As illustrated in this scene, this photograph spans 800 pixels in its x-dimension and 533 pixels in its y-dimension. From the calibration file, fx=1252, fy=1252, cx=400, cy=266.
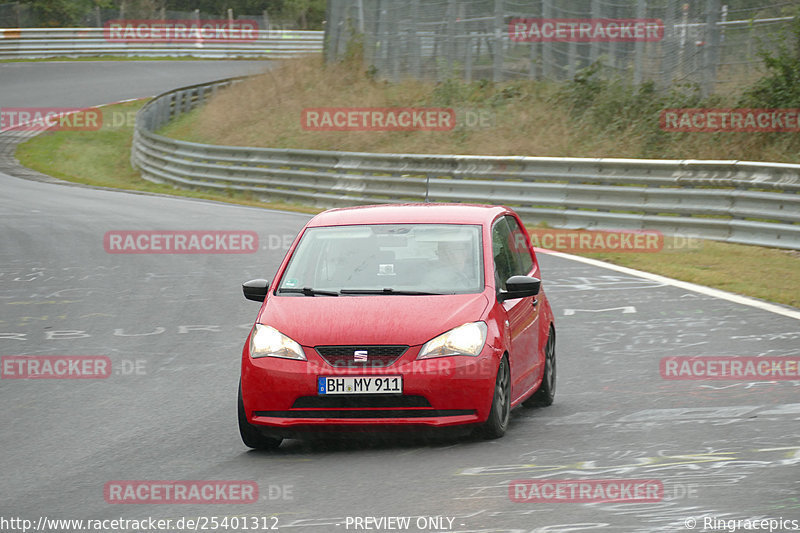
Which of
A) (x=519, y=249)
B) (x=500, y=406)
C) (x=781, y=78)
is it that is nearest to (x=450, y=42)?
(x=781, y=78)

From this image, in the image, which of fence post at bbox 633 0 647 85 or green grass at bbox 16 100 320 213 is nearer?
fence post at bbox 633 0 647 85

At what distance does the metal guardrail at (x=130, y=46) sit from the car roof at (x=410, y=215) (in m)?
51.3

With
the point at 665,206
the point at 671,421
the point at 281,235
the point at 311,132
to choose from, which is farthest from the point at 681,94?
the point at 671,421

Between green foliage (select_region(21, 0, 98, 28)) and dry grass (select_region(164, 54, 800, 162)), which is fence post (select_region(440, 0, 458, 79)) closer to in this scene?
dry grass (select_region(164, 54, 800, 162))

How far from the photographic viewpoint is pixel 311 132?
35.5 meters

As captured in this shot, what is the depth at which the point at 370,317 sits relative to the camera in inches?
295

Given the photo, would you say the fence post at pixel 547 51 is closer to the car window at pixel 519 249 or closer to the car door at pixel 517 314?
the car window at pixel 519 249

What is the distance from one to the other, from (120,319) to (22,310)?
140 centimetres

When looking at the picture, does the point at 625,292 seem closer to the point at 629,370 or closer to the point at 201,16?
the point at 629,370

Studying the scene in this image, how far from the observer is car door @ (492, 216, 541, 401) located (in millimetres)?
8039

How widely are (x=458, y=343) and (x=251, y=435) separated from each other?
4.47 feet

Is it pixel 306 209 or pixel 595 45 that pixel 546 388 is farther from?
pixel 595 45

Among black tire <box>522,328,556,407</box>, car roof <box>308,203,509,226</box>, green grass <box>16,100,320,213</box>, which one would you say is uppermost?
car roof <box>308,203,509,226</box>

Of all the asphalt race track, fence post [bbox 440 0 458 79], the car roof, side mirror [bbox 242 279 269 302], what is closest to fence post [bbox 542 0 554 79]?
fence post [bbox 440 0 458 79]
